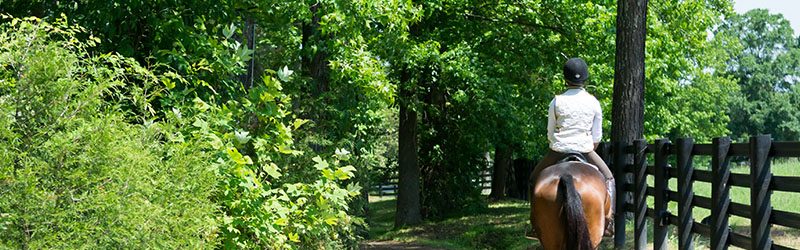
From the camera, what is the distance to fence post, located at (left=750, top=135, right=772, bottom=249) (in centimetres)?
1021

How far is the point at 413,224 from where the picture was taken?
2856 cm

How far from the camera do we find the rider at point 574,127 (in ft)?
33.4

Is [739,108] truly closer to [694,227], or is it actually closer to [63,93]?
[694,227]

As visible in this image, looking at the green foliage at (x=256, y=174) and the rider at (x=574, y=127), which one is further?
the rider at (x=574, y=127)

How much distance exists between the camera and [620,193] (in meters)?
16.0

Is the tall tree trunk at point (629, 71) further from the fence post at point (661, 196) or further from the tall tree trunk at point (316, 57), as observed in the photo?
the tall tree trunk at point (316, 57)

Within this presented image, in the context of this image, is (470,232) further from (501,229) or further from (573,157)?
(573,157)

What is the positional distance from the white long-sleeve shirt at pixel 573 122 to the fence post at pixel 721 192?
5.67 feet

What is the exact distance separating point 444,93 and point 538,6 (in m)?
3.87

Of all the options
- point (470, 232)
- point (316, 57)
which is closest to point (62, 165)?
point (316, 57)

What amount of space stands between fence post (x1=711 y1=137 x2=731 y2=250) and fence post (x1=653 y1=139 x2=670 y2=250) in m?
2.19

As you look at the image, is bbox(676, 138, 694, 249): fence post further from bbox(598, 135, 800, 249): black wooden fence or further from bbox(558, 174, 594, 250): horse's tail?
bbox(558, 174, 594, 250): horse's tail

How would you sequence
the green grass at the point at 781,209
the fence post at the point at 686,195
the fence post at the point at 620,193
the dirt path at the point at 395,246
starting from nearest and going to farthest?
the fence post at the point at 686,195 < the green grass at the point at 781,209 < the fence post at the point at 620,193 < the dirt path at the point at 395,246

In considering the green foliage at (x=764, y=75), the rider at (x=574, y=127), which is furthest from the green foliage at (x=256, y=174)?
the green foliage at (x=764, y=75)
